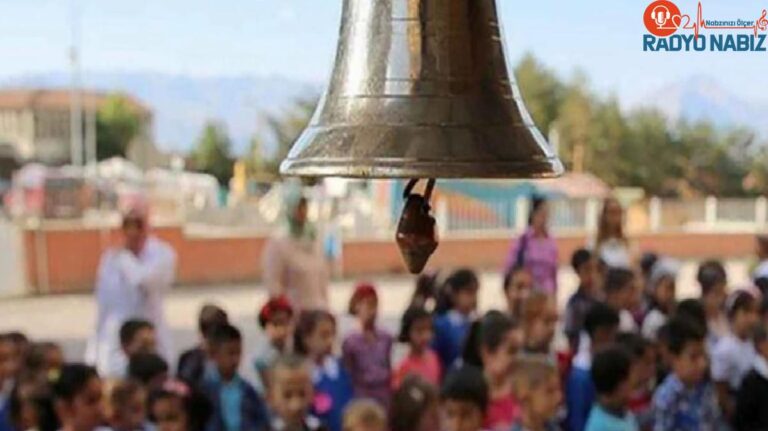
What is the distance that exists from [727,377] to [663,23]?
355 cm

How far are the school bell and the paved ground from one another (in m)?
6.80

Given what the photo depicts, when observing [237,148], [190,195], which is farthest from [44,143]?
[190,195]

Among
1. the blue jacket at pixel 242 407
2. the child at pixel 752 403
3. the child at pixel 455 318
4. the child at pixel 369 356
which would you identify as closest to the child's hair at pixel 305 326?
the child at pixel 369 356

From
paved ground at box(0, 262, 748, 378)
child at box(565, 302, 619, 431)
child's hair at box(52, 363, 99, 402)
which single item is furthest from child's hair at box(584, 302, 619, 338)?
paved ground at box(0, 262, 748, 378)

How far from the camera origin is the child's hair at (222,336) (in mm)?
3180

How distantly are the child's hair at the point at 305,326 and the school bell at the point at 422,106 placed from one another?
2.06 meters

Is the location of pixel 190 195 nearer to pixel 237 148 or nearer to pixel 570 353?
pixel 237 148

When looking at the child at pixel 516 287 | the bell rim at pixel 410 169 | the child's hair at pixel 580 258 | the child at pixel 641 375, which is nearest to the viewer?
the bell rim at pixel 410 169

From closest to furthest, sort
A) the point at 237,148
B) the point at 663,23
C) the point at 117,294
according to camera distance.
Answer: the point at 117,294, the point at 663,23, the point at 237,148

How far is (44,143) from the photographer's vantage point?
129 ft

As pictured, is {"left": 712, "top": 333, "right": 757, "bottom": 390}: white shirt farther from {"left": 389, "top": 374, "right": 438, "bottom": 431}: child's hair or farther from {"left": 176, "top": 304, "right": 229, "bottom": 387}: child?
{"left": 176, "top": 304, "right": 229, "bottom": 387}: child

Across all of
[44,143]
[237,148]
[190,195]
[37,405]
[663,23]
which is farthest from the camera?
[44,143]

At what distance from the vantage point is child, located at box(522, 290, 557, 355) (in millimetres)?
3502

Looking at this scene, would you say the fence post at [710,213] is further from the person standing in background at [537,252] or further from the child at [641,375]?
the child at [641,375]
